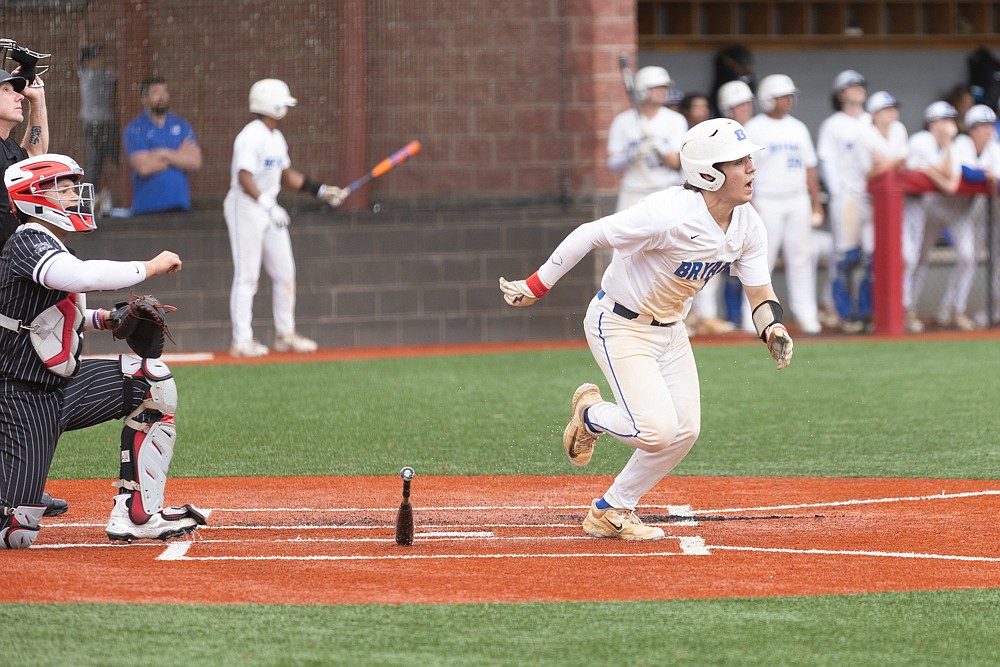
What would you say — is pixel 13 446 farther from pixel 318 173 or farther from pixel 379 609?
pixel 318 173

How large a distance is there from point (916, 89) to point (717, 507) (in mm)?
15071

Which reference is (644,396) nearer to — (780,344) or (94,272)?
(780,344)

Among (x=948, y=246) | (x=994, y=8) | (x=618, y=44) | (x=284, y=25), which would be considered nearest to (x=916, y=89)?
(x=994, y=8)

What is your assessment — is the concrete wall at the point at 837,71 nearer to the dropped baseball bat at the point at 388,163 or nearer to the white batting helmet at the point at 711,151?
the dropped baseball bat at the point at 388,163

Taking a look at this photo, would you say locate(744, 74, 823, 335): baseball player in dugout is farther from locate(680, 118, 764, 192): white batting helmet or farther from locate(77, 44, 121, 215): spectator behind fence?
locate(680, 118, 764, 192): white batting helmet

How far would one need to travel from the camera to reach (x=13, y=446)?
609 cm

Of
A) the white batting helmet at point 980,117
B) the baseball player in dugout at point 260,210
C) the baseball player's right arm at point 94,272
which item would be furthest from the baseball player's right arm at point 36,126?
the white batting helmet at point 980,117

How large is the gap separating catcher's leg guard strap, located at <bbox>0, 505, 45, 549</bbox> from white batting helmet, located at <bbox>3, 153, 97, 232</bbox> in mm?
1155

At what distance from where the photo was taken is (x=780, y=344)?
6.21m

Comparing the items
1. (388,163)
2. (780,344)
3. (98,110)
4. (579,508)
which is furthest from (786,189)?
(780,344)

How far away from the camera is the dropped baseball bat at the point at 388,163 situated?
14398mm

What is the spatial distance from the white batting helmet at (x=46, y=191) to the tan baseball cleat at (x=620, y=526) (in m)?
2.47

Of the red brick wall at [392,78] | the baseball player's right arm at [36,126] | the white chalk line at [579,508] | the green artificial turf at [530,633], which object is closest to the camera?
the green artificial turf at [530,633]

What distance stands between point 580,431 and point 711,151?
140 cm
